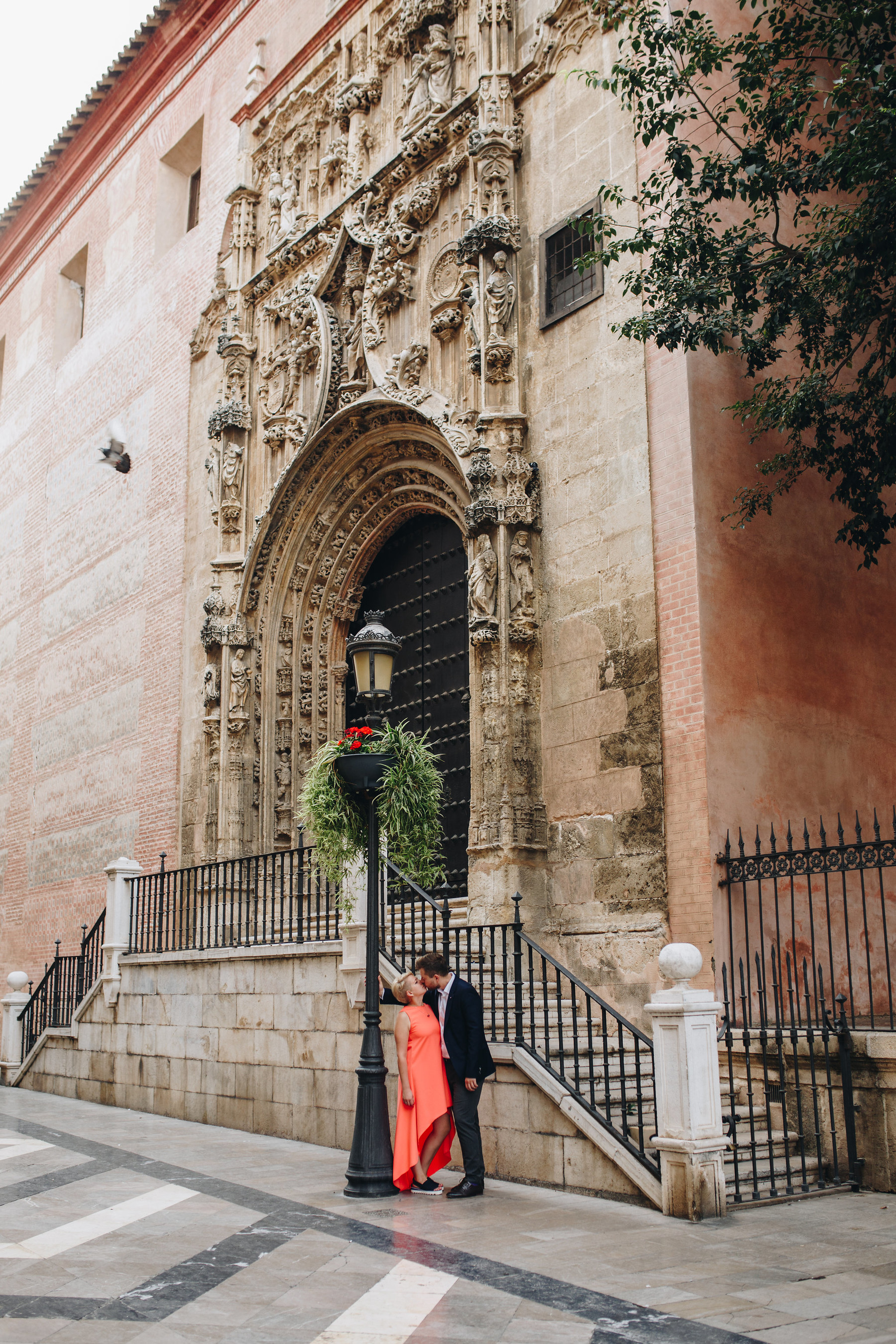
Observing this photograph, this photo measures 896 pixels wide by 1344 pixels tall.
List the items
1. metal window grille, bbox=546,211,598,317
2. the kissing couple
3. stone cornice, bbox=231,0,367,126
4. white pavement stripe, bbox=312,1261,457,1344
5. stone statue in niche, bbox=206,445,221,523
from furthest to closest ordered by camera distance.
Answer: stone statue in niche, bbox=206,445,221,523, stone cornice, bbox=231,0,367,126, metal window grille, bbox=546,211,598,317, the kissing couple, white pavement stripe, bbox=312,1261,457,1344

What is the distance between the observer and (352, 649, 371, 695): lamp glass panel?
881 cm

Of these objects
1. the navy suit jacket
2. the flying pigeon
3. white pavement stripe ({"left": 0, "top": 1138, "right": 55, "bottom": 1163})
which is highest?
the flying pigeon

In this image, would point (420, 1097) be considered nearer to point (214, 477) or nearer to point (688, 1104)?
point (688, 1104)

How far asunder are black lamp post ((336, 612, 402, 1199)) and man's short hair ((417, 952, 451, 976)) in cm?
39

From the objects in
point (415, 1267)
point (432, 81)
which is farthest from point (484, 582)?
point (415, 1267)

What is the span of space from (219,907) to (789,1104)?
26.8 ft

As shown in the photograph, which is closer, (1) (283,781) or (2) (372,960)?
(2) (372,960)

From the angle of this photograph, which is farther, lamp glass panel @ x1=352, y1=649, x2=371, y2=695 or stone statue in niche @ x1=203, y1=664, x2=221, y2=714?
stone statue in niche @ x1=203, y1=664, x2=221, y2=714

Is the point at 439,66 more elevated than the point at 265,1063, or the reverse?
the point at 439,66

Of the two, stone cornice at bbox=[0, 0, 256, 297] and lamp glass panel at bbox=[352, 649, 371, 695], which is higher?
stone cornice at bbox=[0, 0, 256, 297]

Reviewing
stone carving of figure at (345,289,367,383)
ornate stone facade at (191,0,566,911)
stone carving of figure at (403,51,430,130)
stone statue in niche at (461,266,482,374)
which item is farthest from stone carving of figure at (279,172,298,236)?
stone statue in niche at (461,266,482,374)

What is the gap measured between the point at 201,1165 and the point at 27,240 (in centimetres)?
2255

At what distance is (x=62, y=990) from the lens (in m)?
16.9

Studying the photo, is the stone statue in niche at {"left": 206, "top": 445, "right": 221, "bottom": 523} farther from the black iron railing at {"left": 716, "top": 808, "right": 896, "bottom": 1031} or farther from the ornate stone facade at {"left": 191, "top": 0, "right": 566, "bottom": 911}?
the black iron railing at {"left": 716, "top": 808, "right": 896, "bottom": 1031}
